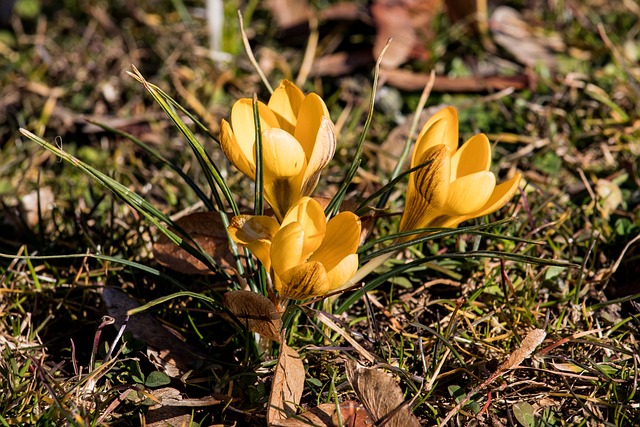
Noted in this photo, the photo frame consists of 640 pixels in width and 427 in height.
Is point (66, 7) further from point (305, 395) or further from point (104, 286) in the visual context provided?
point (305, 395)

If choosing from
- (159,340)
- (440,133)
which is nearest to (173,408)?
(159,340)

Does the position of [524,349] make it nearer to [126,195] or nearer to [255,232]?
[255,232]

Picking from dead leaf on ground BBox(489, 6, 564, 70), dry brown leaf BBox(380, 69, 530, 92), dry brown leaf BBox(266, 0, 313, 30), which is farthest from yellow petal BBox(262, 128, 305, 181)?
dry brown leaf BBox(266, 0, 313, 30)

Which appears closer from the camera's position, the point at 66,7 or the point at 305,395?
the point at 305,395

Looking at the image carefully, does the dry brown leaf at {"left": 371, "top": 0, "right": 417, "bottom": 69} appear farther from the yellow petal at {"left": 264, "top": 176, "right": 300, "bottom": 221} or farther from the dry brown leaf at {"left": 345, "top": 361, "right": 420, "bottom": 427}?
the dry brown leaf at {"left": 345, "top": 361, "right": 420, "bottom": 427}

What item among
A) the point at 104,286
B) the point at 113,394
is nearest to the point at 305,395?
the point at 113,394

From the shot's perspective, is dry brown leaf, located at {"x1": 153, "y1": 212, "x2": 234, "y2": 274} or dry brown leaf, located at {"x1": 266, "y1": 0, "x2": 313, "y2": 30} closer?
dry brown leaf, located at {"x1": 153, "y1": 212, "x2": 234, "y2": 274}

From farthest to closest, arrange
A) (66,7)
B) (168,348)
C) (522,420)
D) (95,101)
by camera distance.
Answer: (66,7) < (95,101) < (168,348) < (522,420)
